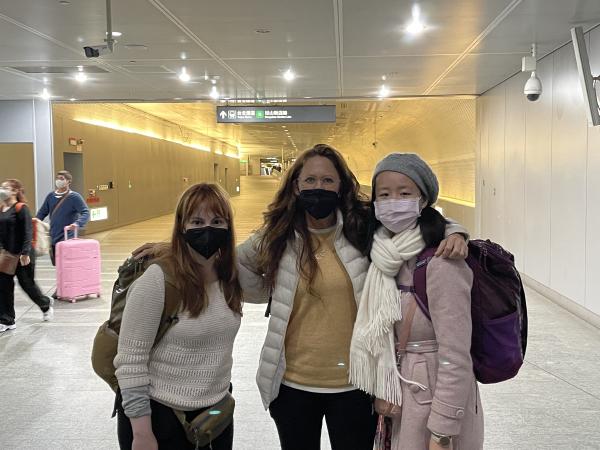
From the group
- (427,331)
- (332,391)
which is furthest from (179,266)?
(427,331)

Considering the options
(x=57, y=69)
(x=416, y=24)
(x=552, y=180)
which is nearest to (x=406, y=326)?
(x=416, y=24)

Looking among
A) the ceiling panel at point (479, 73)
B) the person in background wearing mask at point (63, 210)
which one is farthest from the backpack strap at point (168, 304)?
the ceiling panel at point (479, 73)

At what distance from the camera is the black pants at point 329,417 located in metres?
2.18

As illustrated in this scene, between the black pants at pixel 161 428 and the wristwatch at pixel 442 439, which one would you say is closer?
the wristwatch at pixel 442 439

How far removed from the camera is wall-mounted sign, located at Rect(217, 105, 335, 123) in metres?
13.2

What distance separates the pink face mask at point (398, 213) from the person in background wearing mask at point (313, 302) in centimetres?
18

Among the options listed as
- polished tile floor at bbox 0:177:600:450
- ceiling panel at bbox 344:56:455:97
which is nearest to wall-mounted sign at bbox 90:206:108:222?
ceiling panel at bbox 344:56:455:97

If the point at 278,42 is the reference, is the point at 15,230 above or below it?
below

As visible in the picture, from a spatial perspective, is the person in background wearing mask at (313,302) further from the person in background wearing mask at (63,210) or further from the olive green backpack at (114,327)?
the person in background wearing mask at (63,210)

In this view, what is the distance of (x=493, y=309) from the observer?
1868 mm

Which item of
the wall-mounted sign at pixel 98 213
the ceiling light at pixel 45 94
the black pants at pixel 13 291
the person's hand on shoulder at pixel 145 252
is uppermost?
the ceiling light at pixel 45 94

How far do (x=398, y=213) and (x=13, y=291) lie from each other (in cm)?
589

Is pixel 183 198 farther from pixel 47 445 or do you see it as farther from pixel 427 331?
Result: pixel 47 445

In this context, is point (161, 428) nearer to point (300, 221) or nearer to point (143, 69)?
point (300, 221)
